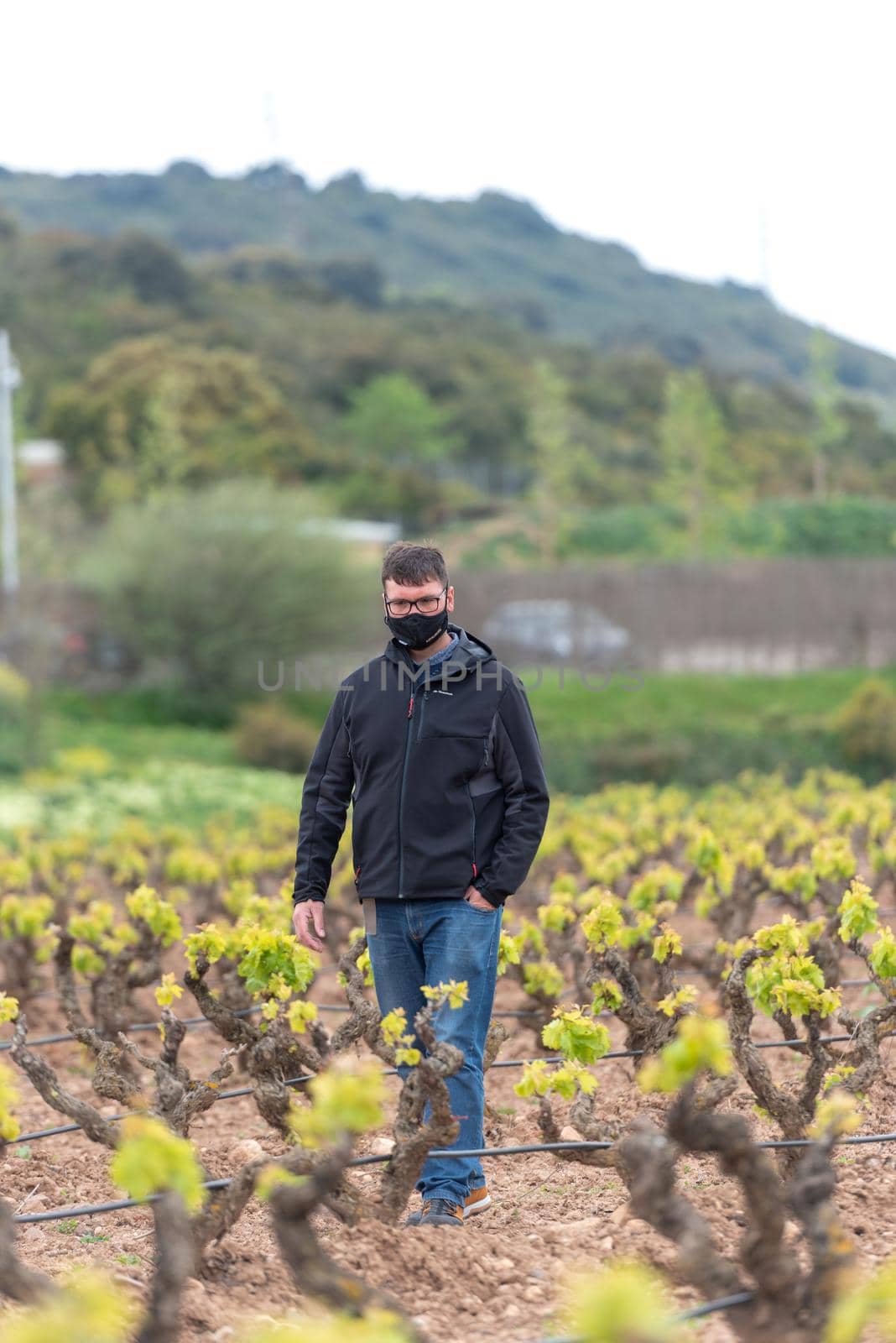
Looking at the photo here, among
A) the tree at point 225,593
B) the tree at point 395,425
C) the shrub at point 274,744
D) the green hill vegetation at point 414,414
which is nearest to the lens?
the shrub at point 274,744

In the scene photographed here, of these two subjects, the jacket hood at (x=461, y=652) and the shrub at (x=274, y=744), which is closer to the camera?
the jacket hood at (x=461, y=652)

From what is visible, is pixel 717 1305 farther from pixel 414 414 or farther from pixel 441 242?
pixel 441 242

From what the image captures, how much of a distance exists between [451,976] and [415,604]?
0.95 m

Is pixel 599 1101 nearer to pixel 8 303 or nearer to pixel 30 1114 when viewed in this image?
pixel 30 1114

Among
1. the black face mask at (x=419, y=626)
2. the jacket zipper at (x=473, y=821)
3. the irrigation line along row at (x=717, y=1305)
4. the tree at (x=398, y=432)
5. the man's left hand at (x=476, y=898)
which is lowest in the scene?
the irrigation line along row at (x=717, y=1305)

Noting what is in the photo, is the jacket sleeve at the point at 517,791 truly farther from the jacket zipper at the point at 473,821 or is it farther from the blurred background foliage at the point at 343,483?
the blurred background foliage at the point at 343,483

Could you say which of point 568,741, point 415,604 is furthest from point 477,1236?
point 568,741

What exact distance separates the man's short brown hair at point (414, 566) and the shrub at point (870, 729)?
14.5 m

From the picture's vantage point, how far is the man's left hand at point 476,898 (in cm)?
359

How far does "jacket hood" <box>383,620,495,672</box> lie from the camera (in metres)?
3.67

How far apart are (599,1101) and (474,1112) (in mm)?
1381

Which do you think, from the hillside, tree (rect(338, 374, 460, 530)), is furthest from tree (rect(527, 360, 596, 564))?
the hillside

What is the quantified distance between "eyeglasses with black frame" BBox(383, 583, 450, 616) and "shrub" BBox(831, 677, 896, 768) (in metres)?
14.5

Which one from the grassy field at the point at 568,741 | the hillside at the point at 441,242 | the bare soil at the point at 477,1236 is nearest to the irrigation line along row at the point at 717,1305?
the bare soil at the point at 477,1236
